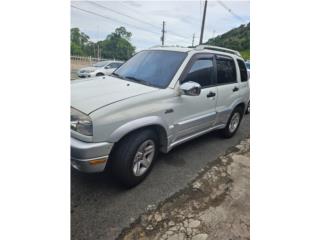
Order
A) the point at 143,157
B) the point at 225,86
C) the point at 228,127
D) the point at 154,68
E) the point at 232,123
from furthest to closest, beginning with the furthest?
the point at 232,123 < the point at 228,127 < the point at 225,86 < the point at 154,68 < the point at 143,157

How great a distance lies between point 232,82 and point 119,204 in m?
2.99

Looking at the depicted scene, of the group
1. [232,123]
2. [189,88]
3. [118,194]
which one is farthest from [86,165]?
[232,123]

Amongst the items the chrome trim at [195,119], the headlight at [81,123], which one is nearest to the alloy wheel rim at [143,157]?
the chrome trim at [195,119]

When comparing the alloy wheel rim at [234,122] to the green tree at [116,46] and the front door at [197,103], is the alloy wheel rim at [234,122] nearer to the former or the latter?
the front door at [197,103]

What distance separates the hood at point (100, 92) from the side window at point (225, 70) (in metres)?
1.55

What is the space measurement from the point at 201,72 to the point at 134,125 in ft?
5.12

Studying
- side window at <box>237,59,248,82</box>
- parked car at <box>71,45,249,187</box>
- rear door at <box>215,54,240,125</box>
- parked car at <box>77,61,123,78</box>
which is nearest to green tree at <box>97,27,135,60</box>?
parked car at <box>77,61,123,78</box>

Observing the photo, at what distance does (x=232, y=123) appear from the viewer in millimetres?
4531

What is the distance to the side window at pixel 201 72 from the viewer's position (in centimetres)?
308

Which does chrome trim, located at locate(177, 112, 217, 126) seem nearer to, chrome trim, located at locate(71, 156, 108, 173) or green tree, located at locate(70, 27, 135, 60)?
chrome trim, located at locate(71, 156, 108, 173)

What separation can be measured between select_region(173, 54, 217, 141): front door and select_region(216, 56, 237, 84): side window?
9.4 inches

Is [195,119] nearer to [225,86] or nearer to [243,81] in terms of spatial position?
[225,86]
